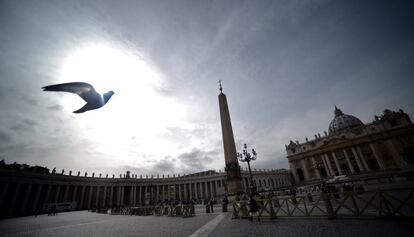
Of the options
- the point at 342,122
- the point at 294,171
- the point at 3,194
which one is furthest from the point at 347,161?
the point at 3,194

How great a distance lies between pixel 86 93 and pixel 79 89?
33cm

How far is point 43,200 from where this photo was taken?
151 ft

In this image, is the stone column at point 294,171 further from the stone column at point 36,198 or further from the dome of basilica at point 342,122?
the stone column at point 36,198

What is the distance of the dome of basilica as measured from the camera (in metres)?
76.2

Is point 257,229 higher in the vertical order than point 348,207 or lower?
lower

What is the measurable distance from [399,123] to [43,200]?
107 metres

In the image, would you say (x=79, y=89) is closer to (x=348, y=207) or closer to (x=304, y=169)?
(x=348, y=207)

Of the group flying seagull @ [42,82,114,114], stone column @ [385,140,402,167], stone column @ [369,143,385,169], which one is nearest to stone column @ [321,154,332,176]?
stone column @ [369,143,385,169]

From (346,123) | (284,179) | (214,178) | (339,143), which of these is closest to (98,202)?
(214,178)

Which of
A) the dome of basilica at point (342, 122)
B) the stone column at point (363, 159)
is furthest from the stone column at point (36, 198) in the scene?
the dome of basilica at point (342, 122)

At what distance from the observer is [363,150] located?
5762cm

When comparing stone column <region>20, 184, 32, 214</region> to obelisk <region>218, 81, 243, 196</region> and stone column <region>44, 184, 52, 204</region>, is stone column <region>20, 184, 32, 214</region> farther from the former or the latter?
obelisk <region>218, 81, 243, 196</region>

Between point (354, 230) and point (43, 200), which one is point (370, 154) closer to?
point (354, 230)

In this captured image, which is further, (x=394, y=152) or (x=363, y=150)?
(x=363, y=150)
